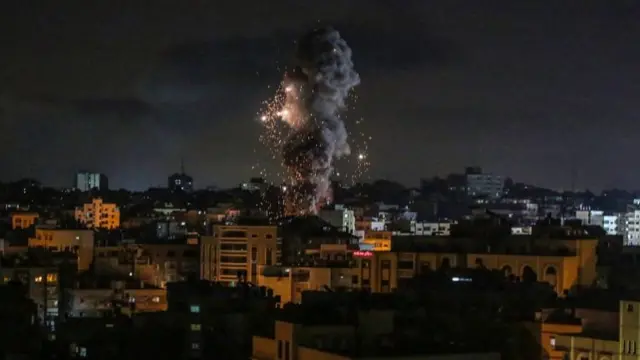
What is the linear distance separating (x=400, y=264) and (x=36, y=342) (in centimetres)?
1365

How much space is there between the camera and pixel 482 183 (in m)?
99.6

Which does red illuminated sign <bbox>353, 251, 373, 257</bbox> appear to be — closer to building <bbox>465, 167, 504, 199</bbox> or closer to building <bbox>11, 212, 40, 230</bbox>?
building <bbox>11, 212, 40, 230</bbox>

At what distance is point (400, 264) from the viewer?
3484cm

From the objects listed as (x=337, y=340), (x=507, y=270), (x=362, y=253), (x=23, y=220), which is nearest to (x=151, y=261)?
(x=362, y=253)

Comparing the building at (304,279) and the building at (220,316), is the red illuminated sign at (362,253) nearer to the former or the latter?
the building at (304,279)

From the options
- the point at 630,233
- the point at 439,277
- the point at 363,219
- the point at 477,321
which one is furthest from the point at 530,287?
the point at 630,233

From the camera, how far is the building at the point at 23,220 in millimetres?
57700

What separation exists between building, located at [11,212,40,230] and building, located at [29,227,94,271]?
10.4 meters

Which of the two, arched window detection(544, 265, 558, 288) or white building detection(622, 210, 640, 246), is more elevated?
white building detection(622, 210, 640, 246)

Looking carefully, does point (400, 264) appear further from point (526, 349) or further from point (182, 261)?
point (526, 349)

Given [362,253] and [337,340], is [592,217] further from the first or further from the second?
[337,340]

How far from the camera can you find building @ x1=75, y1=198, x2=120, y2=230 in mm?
65438

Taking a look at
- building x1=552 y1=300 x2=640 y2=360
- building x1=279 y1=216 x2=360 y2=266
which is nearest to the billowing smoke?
building x1=279 y1=216 x2=360 y2=266

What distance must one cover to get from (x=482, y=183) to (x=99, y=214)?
41140mm
